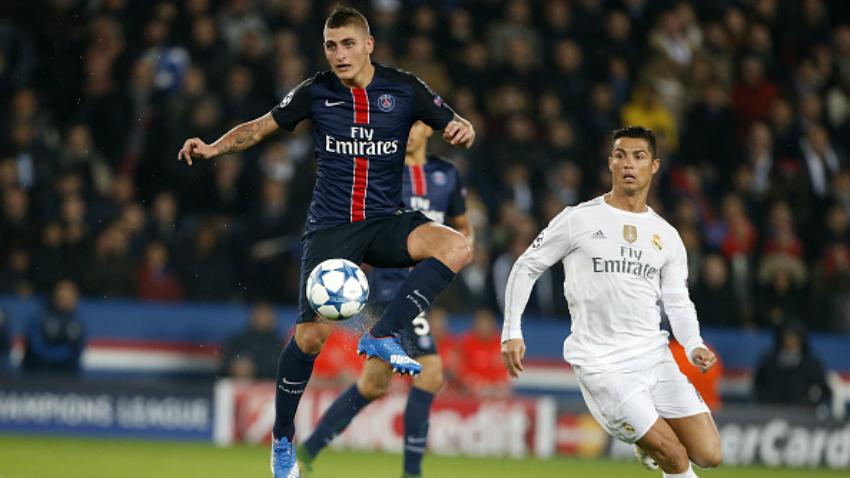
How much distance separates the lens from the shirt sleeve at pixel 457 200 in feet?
31.6

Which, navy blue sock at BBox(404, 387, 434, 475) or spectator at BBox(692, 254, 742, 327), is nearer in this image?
navy blue sock at BBox(404, 387, 434, 475)

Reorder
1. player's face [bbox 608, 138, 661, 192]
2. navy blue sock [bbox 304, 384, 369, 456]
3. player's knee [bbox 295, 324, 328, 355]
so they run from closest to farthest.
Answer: player's face [bbox 608, 138, 661, 192] → player's knee [bbox 295, 324, 328, 355] → navy blue sock [bbox 304, 384, 369, 456]

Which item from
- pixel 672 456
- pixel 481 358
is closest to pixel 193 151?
pixel 672 456

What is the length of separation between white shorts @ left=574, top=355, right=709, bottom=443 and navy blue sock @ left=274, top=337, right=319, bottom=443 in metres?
1.47

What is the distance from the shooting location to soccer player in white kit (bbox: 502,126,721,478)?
7.48 m

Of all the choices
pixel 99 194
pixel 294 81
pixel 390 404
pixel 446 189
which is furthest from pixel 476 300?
pixel 446 189

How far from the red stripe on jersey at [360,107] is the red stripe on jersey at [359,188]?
0.21 metres

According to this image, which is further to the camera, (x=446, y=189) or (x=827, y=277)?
(x=827, y=277)

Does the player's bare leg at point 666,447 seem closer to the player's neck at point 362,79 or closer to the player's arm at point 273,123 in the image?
the player's neck at point 362,79

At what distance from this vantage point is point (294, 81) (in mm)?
14477

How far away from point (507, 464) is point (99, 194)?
186 inches

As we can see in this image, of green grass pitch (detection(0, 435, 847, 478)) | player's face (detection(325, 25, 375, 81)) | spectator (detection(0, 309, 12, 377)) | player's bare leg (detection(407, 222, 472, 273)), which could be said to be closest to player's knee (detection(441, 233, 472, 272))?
player's bare leg (detection(407, 222, 472, 273))

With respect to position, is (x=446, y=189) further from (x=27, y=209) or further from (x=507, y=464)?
(x=27, y=209)

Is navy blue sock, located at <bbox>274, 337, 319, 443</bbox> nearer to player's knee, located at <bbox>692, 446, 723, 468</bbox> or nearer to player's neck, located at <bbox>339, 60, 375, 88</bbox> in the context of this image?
player's neck, located at <bbox>339, 60, 375, 88</bbox>
